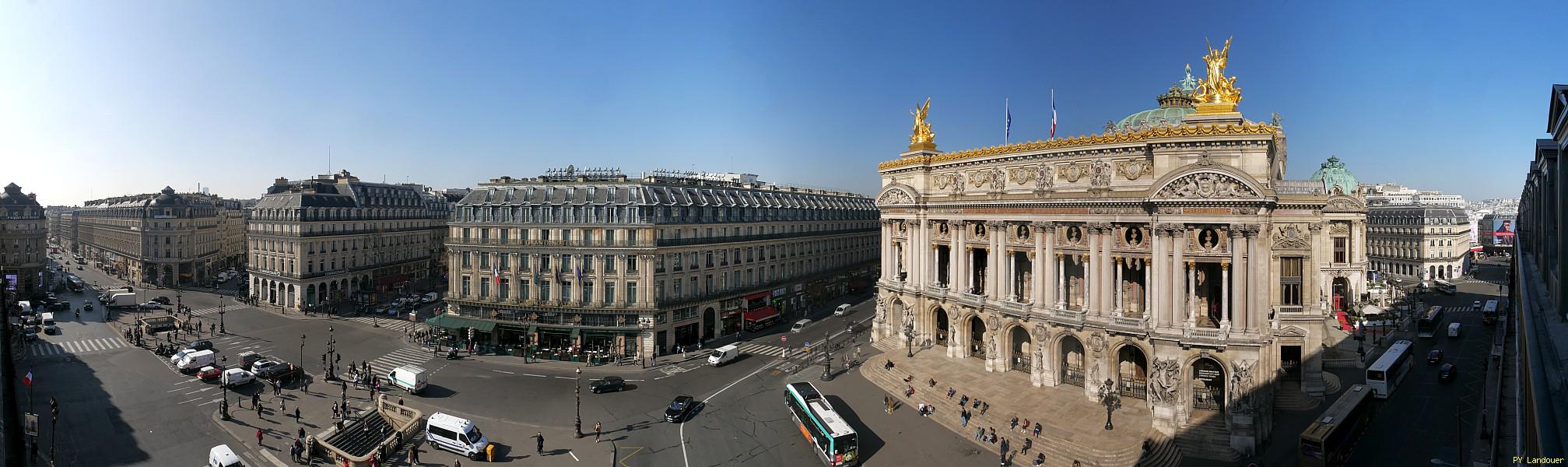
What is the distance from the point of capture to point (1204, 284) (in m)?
45.2

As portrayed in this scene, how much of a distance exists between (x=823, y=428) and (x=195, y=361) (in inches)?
2183

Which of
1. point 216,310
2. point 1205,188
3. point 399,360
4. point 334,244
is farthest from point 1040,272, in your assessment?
point 216,310

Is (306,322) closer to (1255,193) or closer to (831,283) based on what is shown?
(831,283)

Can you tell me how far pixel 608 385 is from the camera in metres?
51.1

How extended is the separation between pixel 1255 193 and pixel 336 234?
10522 centimetres

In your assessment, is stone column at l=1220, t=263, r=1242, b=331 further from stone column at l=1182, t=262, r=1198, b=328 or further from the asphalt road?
the asphalt road

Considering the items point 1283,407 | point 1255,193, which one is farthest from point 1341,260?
point 1255,193

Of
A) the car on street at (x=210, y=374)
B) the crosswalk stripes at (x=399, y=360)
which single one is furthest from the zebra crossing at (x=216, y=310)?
the crosswalk stripes at (x=399, y=360)

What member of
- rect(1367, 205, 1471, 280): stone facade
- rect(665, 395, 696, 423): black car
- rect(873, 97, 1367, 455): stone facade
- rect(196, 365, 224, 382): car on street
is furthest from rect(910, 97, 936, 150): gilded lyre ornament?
rect(1367, 205, 1471, 280): stone facade

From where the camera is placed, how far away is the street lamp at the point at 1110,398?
3900cm

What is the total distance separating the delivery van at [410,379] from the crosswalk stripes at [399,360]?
6.58 m

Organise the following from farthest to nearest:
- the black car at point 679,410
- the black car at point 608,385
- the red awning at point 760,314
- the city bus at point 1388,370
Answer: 1. the red awning at point 760,314
2. the black car at point 608,385
3. the city bus at point 1388,370
4. the black car at point 679,410

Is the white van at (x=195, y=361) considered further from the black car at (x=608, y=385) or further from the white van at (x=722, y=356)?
the white van at (x=722, y=356)

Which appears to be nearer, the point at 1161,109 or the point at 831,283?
the point at 1161,109
